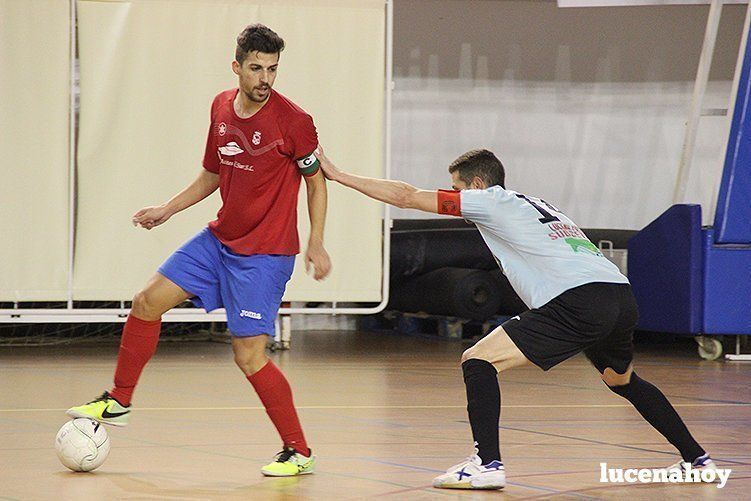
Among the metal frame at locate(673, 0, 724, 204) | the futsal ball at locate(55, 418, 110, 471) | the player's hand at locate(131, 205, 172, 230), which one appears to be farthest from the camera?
the metal frame at locate(673, 0, 724, 204)

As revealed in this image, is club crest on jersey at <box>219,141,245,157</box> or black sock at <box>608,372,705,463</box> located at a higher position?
club crest on jersey at <box>219,141,245,157</box>

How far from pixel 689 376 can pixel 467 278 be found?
3.21 m

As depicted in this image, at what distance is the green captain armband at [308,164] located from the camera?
4.61 metres

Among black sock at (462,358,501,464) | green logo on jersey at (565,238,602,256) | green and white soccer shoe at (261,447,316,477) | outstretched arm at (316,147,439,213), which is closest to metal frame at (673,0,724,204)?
green logo on jersey at (565,238,602,256)

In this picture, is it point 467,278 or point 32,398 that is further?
point 467,278

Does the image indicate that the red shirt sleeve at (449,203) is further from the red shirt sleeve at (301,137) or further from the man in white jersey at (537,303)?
the red shirt sleeve at (301,137)

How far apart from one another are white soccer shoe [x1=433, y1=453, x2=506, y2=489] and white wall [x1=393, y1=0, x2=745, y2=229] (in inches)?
422

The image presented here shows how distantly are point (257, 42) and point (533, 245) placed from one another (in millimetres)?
1252

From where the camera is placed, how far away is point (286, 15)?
9859 millimetres

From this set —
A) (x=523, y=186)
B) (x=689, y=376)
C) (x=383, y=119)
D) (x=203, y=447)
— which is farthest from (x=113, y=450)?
(x=523, y=186)

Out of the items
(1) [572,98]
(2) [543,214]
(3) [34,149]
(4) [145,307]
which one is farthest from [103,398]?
(1) [572,98]

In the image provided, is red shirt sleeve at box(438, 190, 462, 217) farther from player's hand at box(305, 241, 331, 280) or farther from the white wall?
the white wall

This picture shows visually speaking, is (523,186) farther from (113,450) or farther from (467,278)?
(113,450)

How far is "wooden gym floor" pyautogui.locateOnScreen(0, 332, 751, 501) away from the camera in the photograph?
414 centimetres
